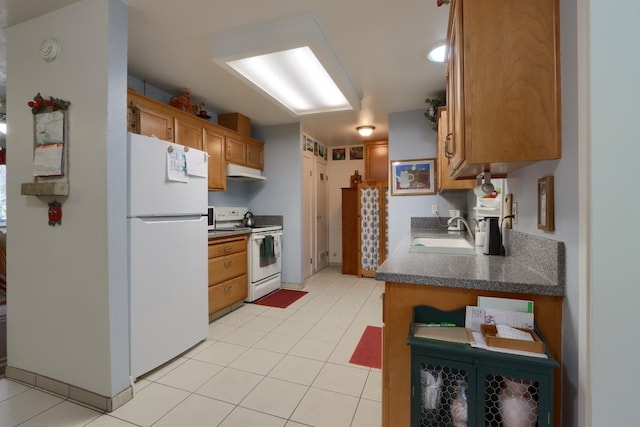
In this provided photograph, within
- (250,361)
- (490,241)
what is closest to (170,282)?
(250,361)

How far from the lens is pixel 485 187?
156 cm

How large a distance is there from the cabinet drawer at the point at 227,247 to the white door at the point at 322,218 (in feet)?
6.44

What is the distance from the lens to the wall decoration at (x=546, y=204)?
1.07 metres

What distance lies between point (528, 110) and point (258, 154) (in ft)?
11.7

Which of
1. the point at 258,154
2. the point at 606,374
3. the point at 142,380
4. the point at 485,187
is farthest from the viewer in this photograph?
the point at 258,154

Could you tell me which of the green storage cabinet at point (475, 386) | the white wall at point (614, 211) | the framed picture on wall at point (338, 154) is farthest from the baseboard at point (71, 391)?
the framed picture on wall at point (338, 154)

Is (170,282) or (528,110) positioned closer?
(528,110)

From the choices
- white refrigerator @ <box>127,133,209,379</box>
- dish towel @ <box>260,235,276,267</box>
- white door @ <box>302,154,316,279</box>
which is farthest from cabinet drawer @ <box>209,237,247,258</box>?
white door @ <box>302,154,316,279</box>

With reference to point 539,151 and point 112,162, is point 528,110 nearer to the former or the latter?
point 539,151

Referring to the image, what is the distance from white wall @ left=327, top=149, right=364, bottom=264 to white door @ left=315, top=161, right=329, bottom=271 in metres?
0.10

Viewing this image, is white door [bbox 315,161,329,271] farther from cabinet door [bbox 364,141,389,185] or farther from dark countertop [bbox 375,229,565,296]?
dark countertop [bbox 375,229,565,296]

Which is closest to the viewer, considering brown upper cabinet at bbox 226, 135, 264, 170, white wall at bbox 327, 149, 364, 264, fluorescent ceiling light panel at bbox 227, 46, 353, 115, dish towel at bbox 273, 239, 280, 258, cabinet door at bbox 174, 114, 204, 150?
fluorescent ceiling light panel at bbox 227, 46, 353, 115

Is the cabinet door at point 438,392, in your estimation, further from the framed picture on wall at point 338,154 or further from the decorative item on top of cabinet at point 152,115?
the framed picture on wall at point 338,154

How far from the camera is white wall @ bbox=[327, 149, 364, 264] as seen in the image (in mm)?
5645
